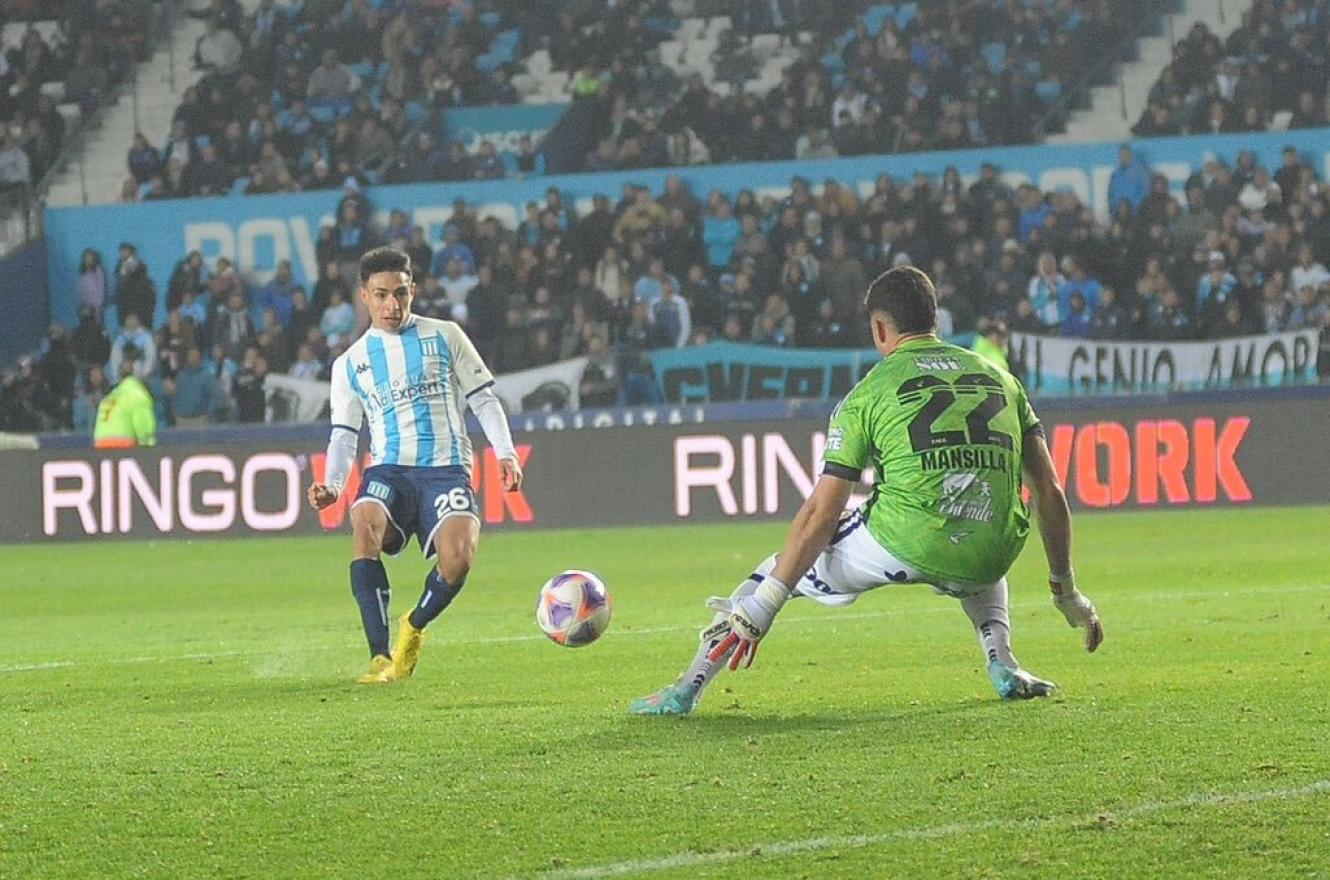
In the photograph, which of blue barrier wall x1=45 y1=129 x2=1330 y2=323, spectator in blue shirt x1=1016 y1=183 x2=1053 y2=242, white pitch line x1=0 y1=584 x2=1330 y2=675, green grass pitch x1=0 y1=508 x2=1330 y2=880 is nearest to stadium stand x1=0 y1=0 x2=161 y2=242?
blue barrier wall x1=45 y1=129 x2=1330 y2=323

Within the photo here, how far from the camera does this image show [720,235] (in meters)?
25.4

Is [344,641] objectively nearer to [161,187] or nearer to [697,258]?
[697,258]

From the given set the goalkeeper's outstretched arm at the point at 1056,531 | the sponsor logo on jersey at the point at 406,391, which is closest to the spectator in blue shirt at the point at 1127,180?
the sponsor logo on jersey at the point at 406,391

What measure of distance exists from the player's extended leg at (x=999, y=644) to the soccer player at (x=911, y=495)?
224 mm

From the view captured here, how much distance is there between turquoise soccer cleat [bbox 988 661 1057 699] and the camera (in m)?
7.59

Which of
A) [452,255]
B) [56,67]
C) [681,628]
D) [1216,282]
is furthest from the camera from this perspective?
[56,67]

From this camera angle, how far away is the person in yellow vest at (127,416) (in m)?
23.2

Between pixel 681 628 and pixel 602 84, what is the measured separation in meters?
17.6

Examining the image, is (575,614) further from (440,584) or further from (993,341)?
(993,341)

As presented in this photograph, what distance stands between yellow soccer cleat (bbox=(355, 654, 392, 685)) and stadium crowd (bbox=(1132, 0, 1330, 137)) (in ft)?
58.7

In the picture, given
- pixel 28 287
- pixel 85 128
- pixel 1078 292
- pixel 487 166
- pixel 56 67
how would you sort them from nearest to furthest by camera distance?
1. pixel 1078 292
2. pixel 487 166
3. pixel 28 287
4. pixel 85 128
5. pixel 56 67

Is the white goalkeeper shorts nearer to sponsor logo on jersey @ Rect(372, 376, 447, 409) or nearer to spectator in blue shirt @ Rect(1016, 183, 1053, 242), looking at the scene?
sponsor logo on jersey @ Rect(372, 376, 447, 409)

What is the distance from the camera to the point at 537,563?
693 inches

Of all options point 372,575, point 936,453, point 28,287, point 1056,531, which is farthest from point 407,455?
point 28,287
